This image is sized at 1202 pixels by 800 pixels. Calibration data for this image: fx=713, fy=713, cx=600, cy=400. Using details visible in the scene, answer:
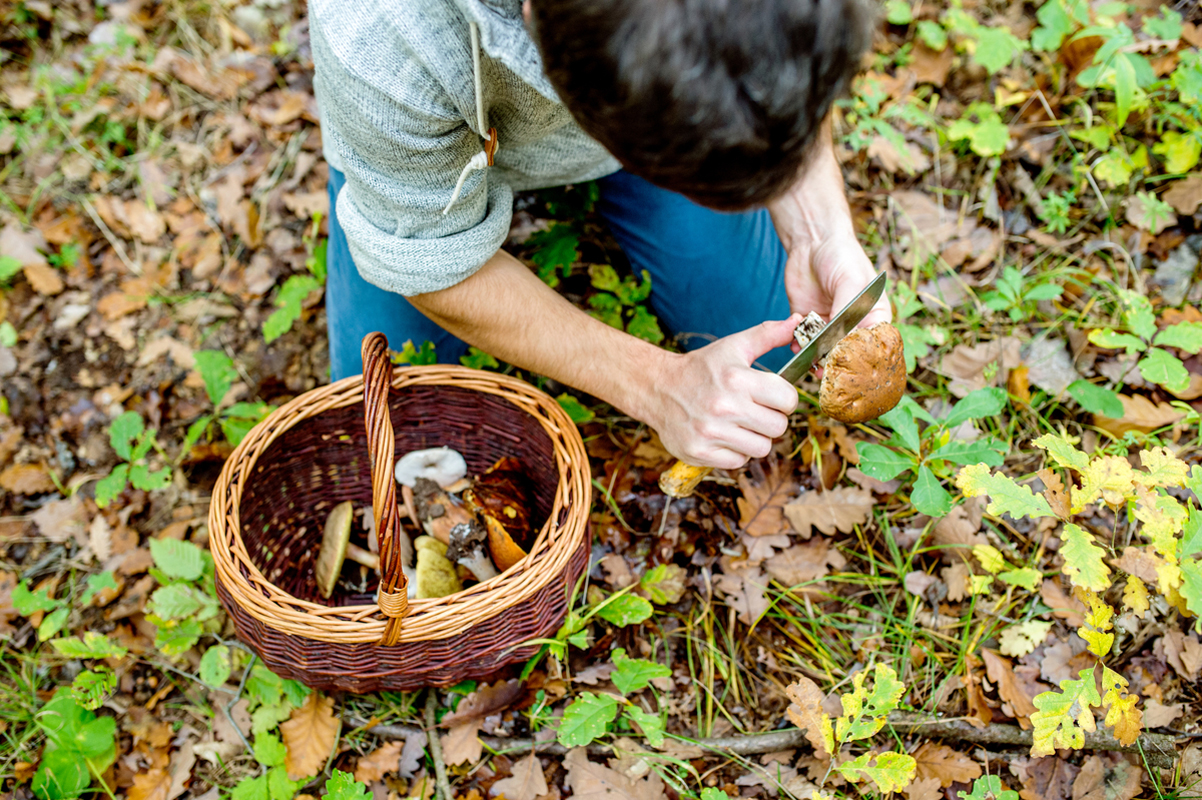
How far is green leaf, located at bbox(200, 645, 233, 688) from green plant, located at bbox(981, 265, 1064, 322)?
10.4ft

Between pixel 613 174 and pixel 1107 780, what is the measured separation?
2607mm

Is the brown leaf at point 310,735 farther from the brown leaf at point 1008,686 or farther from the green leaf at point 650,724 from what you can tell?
the brown leaf at point 1008,686

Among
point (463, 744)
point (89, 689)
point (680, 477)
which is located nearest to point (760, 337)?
point (680, 477)

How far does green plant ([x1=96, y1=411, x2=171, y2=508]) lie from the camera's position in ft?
9.78

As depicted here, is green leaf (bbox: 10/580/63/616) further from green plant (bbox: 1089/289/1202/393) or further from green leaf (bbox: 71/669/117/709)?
green plant (bbox: 1089/289/1202/393)

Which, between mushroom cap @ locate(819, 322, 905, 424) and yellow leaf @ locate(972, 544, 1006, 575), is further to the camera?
yellow leaf @ locate(972, 544, 1006, 575)

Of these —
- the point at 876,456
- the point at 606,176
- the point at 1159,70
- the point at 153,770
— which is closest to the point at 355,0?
the point at 606,176

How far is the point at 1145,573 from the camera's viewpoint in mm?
1931

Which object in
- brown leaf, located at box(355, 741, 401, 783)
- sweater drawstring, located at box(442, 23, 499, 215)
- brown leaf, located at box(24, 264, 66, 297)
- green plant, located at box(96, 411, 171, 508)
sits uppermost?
sweater drawstring, located at box(442, 23, 499, 215)

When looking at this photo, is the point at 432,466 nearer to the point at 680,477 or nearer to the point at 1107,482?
the point at 680,477

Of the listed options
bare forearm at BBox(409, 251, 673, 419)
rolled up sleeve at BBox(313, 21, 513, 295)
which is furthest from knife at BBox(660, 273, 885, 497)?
rolled up sleeve at BBox(313, 21, 513, 295)

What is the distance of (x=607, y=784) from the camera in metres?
2.19

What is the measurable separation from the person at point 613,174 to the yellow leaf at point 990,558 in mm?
873

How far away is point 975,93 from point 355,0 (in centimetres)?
314
